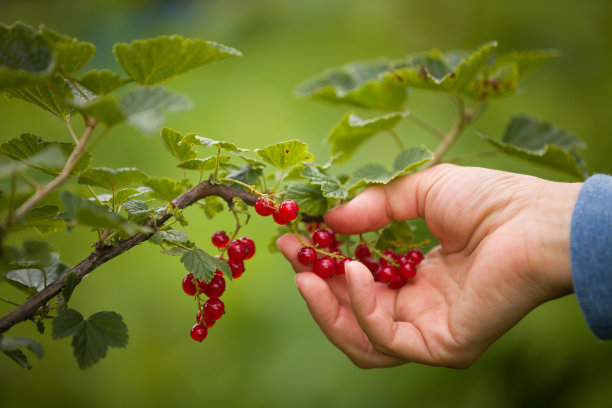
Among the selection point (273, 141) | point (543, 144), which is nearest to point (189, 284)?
point (543, 144)

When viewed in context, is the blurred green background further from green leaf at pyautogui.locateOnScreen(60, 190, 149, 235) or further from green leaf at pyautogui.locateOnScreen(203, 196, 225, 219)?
green leaf at pyautogui.locateOnScreen(60, 190, 149, 235)

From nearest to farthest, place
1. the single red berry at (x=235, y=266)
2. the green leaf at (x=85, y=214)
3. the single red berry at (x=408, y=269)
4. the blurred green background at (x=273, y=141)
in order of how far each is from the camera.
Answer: the green leaf at (x=85, y=214), the single red berry at (x=235, y=266), the single red berry at (x=408, y=269), the blurred green background at (x=273, y=141)

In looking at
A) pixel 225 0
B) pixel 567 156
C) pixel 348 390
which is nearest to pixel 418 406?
pixel 348 390

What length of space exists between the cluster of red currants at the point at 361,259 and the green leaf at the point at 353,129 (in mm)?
224

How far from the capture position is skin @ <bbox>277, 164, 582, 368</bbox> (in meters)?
0.82

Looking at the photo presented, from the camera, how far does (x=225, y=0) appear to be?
10.1 ft

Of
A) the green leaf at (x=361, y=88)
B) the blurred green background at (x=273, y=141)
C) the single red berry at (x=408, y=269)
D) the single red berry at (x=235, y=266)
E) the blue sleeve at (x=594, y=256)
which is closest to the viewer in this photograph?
the blue sleeve at (x=594, y=256)

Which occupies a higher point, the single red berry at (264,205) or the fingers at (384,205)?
the single red berry at (264,205)

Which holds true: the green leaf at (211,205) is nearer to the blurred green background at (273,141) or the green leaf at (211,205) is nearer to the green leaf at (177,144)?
the green leaf at (177,144)

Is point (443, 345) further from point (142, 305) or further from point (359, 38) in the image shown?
point (359, 38)

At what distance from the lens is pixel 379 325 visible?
87cm

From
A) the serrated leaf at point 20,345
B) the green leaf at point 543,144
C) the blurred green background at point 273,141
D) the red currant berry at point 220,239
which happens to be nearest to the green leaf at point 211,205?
the red currant berry at point 220,239

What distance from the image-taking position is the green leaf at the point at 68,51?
0.56 m

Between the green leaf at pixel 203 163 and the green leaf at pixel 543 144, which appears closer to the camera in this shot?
the green leaf at pixel 203 163
